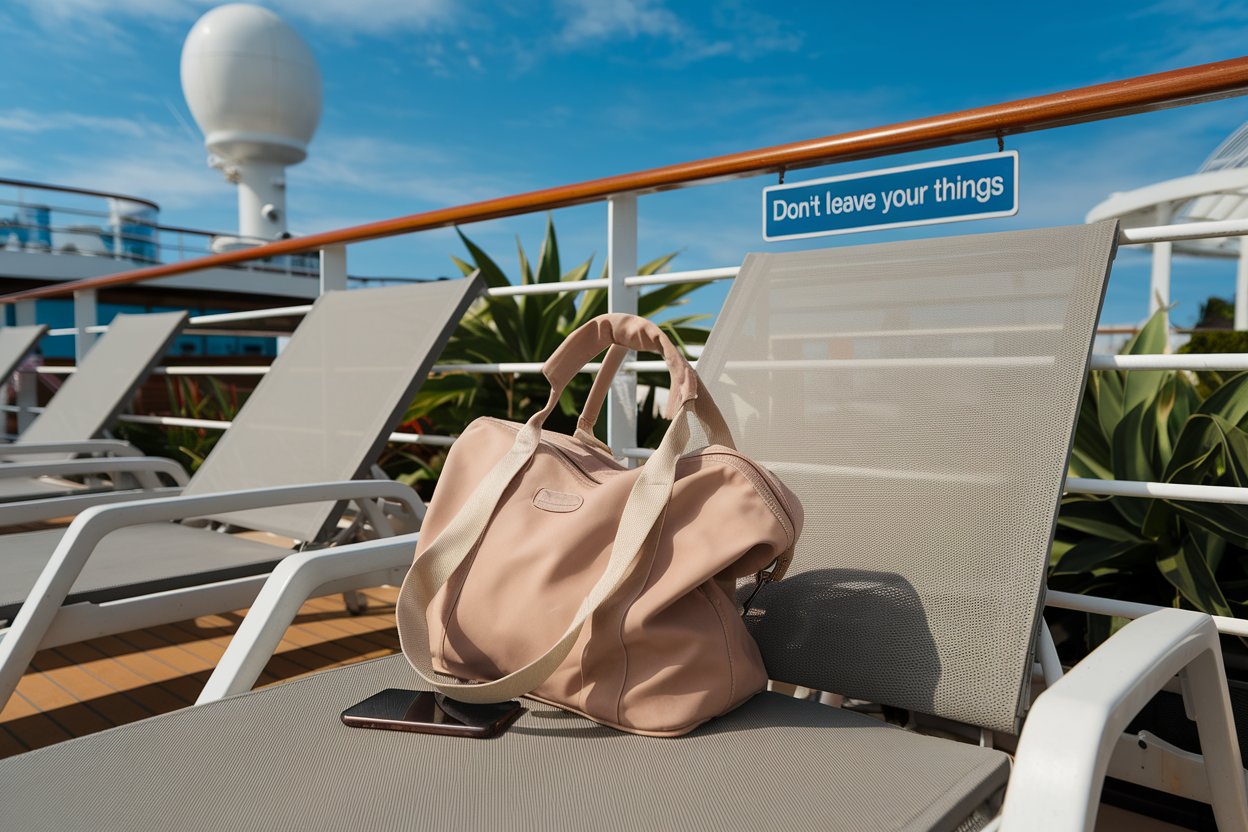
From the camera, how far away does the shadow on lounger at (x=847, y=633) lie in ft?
3.42

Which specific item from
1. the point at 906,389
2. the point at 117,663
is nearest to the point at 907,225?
the point at 906,389

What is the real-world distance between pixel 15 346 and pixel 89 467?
3143 millimetres

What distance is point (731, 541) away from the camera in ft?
3.09

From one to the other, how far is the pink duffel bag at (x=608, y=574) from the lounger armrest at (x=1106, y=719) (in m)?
0.33

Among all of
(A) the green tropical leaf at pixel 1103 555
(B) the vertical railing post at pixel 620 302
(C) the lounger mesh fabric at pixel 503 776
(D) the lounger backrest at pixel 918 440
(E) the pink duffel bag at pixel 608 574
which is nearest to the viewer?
(C) the lounger mesh fabric at pixel 503 776

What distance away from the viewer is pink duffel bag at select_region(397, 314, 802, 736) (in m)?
0.94

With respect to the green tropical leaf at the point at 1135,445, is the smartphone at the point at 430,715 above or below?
below

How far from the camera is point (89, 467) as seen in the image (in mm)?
2520

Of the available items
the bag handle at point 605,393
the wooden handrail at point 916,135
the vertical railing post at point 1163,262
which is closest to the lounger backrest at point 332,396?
the wooden handrail at point 916,135

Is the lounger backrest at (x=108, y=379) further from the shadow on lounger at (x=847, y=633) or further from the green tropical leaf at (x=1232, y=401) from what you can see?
the green tropical leaf at (x=1232, y=401)

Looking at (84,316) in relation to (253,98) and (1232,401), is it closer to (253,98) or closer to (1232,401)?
(1232,401)

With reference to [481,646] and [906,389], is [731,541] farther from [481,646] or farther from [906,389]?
[906,389]

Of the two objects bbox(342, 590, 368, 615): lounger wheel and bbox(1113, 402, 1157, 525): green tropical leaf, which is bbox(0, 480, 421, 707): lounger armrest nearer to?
Answer: bbox(342, 590, 368, 615): lounger wheel

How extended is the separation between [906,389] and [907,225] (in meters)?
0.47
